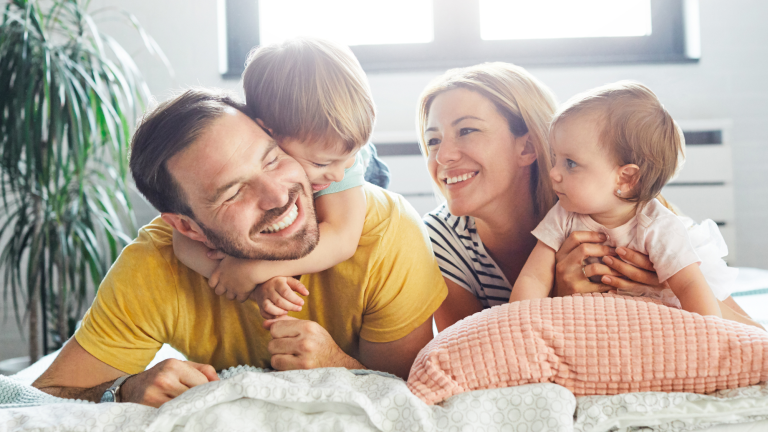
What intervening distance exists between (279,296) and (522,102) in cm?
76

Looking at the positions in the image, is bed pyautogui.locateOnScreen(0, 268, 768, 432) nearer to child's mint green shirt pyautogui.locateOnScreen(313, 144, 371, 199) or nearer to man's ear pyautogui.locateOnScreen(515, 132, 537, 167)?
child's mint green shirt pyautogui.locateOnScreen(313, 144, 371, 199)

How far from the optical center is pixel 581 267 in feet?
3.57

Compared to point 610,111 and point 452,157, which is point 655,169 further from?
point 452,157

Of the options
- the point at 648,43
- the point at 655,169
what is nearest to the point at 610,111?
the point at 655,169

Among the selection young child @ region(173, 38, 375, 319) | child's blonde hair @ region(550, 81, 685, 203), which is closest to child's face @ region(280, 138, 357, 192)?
young child @ region(173, 38, 375, 319)

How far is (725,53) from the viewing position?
2.93 metres

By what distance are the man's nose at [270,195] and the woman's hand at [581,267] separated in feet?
1.81

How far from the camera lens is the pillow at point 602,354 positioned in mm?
785

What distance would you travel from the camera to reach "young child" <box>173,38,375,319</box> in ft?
3.09

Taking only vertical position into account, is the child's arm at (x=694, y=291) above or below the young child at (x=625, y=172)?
below

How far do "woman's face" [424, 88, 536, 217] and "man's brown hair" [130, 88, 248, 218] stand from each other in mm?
561

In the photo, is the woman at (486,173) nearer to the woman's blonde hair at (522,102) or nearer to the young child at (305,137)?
the woman's blonde hair at (522,102)

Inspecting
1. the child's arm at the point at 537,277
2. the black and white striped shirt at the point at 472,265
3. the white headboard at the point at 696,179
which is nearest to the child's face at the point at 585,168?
the child's arm at the point at 537,277

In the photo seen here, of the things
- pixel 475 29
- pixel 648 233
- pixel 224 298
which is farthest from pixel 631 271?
pixel 475 29
